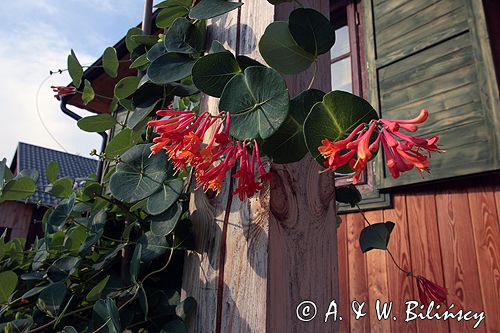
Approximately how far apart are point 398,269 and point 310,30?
1573mm

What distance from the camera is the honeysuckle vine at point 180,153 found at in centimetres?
40

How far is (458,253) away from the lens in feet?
5.12

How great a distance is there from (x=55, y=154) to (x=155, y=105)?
14.1m

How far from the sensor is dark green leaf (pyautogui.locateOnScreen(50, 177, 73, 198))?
34.9 inches

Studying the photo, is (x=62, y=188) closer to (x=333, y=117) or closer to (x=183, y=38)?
(x=183, y=38)

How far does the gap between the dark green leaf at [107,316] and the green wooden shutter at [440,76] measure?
1488mm

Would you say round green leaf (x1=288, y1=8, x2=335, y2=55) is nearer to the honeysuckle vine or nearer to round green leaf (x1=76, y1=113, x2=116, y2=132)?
the honeysuckle vine

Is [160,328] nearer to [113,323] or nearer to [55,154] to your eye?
[113,323]

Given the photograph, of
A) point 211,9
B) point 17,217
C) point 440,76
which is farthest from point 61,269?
point 17,217

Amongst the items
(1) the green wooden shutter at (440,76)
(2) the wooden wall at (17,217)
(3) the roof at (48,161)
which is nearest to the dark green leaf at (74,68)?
(1) the green wooden shutter at (440,76)

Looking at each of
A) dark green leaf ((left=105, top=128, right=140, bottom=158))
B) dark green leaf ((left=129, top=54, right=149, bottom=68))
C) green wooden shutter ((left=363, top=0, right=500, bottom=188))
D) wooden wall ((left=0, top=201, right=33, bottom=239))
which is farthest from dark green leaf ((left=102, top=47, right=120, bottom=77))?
wooden wall ((left=0, top=201, right=33, bottom=239))

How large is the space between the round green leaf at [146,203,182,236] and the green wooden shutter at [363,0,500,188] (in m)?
1.39

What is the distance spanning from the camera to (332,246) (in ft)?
1.72

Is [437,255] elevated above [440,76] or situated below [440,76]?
below
